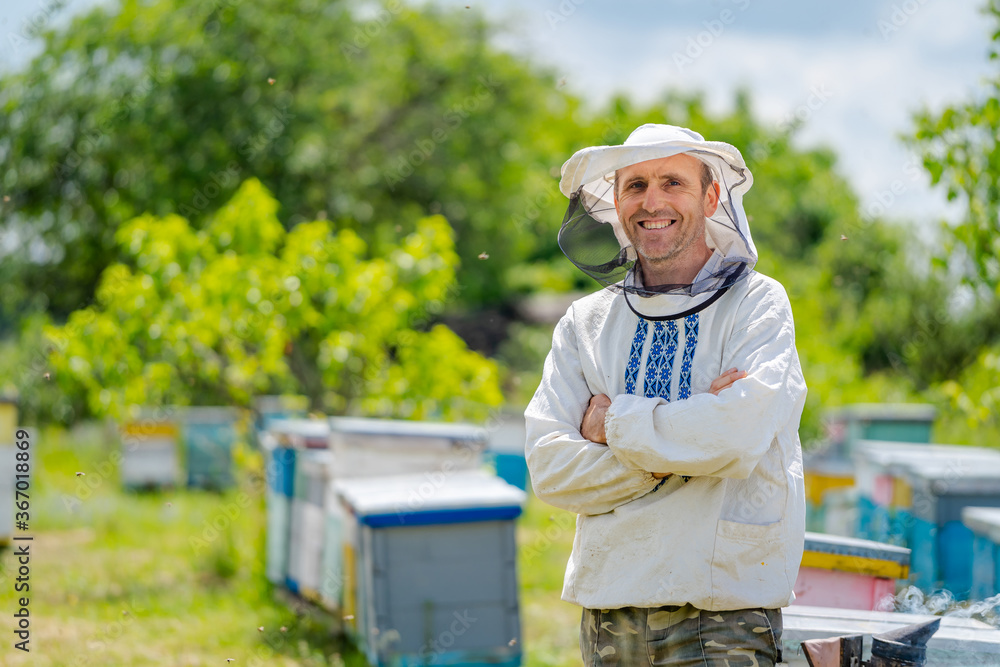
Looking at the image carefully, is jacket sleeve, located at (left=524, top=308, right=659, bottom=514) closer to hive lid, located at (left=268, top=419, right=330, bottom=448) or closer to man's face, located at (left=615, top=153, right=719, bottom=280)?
man's face, located at (left=615, top=153, right=719, bottom=280)

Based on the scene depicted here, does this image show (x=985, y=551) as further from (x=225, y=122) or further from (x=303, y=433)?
(x=225, y=122)

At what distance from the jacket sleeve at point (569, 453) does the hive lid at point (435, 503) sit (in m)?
1.67

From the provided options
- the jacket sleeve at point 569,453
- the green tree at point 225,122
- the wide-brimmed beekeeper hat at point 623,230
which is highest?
the green tree at point 225,122

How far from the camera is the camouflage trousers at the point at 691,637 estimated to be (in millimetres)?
1840

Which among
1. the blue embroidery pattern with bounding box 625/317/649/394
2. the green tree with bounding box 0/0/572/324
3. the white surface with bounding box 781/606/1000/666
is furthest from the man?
the green tree with bounding box 0/0/572/324

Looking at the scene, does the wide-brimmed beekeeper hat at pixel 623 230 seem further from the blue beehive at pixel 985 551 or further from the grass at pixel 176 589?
the grass at pixel 176 589

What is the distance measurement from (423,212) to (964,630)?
17.1 meters

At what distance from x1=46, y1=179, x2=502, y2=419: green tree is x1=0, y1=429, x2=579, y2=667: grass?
0.85 m

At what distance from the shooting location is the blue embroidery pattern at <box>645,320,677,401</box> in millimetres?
1994

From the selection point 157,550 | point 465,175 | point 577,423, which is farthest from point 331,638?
point 465,175

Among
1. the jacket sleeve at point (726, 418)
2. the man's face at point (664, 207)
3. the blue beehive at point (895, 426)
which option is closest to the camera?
the jacket sleeve at point (726, 418)

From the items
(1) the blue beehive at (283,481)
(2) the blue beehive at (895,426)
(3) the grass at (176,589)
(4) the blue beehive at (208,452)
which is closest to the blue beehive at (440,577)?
(3) the grass at (176,589)

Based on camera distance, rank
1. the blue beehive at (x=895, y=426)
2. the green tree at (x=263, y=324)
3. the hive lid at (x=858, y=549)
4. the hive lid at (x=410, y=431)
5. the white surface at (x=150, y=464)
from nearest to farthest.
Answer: the hive lid at (x=858, y=549), the hive lid at (x=410, y=431), the green tree at (x=263, y=324), the blue beehive at (x=895, y=426), the white surface at (x=150, y=464)

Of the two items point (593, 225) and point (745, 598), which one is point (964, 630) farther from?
point (593, 225)
